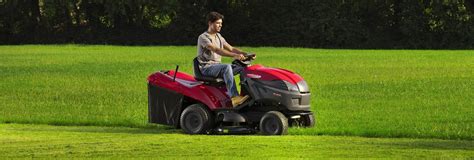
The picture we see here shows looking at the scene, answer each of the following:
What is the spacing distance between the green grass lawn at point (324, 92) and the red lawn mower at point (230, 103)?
1.30 ft

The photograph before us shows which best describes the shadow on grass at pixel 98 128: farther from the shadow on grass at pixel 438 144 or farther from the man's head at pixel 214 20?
the shadow on grass at pixel 438 144

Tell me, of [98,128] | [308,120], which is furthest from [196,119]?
[98,128]

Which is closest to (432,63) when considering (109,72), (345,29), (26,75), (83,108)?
(109,72)

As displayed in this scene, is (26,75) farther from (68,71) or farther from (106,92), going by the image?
(106,92)

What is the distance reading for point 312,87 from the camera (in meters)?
26.5

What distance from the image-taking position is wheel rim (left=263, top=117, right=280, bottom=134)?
14430 mm

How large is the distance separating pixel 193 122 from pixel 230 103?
54 centimetres

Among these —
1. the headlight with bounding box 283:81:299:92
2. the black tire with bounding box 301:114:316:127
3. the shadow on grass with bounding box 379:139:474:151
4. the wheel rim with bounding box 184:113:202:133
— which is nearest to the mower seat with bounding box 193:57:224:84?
the wheel rim with bounding box 184:113:202:133

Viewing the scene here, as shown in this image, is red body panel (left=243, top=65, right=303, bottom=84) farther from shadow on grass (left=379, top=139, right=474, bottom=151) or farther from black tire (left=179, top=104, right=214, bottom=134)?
shadow on grass (left=379, top=139, right=474, bottom=151)

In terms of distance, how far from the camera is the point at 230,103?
14.7m

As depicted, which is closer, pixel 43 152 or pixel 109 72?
pixel 43 152

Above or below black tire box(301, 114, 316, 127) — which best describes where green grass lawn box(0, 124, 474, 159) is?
below

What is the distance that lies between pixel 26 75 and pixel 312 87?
27.6ft

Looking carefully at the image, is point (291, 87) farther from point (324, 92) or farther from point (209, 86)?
point (324, 92)
